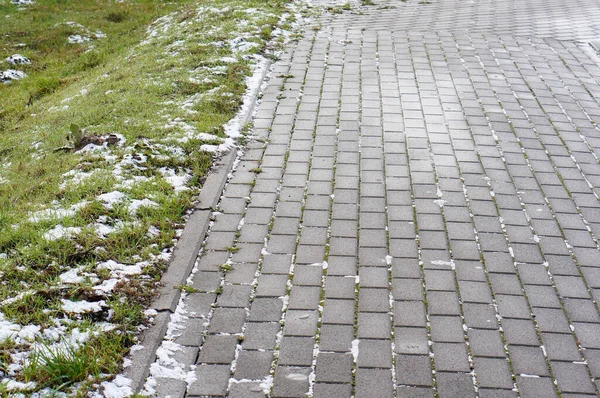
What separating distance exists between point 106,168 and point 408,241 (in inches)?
106

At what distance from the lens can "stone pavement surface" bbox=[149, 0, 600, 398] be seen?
338 cm

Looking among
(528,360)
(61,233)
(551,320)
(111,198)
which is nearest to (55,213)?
(61,233)

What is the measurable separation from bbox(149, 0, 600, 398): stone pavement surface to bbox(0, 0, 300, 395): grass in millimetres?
443

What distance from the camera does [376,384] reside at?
3246 mm

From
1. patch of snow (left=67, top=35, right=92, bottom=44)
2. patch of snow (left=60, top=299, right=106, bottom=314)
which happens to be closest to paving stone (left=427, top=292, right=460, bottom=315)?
patch of snow (left=60, top=299, right=106, bottom=314)

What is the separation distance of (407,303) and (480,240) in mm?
981

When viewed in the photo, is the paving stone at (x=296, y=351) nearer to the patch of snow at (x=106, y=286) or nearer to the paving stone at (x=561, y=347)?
the patch of snow at (x=106, y=286)

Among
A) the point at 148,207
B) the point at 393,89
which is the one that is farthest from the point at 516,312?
the point at 393,89

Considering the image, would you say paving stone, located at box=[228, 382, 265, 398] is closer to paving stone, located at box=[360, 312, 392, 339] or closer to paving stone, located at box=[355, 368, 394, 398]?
paving stone, located at box=[355, 368, 394, 398]

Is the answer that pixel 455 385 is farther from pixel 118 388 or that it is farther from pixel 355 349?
pixel 118 388

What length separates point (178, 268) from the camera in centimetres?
414

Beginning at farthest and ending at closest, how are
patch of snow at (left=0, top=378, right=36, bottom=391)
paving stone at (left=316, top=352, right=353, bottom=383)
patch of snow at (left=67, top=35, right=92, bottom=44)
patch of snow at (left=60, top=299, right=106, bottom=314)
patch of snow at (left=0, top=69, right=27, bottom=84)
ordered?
patch of snow at (left=67, top=35, right=92, bottom=44), patch of snow at (left=0, top=69, right=27, bottom=84), patch of snow at (left=60, top=299, right=106, bottom=314), paving stone at (left=316, top=352, right=353, bottom=383), patch of snow at (left=0, top=378, right=36, bottom=391)

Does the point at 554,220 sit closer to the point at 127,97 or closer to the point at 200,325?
the point at 200,325

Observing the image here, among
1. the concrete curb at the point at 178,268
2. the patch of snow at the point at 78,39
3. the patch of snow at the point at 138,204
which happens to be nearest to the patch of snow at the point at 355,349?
the concrete curb at the point at 178,268
